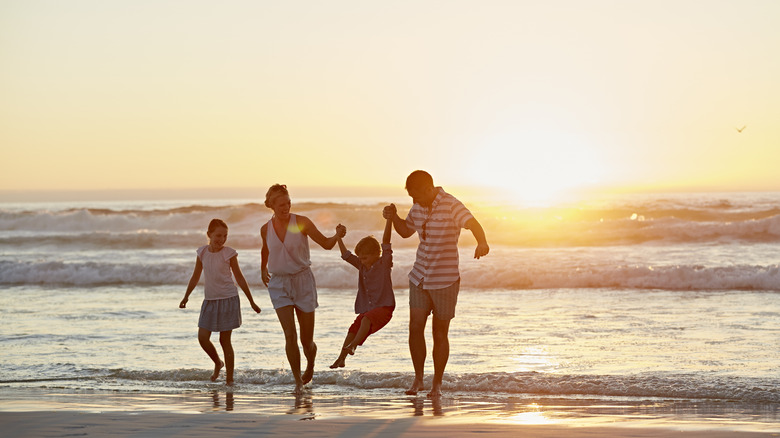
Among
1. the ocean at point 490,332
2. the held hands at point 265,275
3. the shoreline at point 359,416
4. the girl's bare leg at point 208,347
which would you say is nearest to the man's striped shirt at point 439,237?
the shoreline at point 359,416

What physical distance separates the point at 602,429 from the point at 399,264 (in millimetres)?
14676

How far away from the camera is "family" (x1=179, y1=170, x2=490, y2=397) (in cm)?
682

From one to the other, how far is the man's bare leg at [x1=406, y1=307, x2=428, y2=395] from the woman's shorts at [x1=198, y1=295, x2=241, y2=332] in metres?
1.87

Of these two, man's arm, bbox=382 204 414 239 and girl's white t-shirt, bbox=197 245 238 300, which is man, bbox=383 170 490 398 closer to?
man's arm, bbox=382 204 414 239

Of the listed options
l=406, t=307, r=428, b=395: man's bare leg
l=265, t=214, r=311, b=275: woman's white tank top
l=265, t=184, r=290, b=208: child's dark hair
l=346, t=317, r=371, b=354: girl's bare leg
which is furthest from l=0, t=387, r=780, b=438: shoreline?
l=265, t=184, r=290, b=208: child's dark hair

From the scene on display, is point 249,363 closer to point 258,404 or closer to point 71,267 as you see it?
point 258,404

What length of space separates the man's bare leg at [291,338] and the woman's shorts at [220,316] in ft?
2.38

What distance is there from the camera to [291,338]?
7477mm

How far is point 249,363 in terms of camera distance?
9047 mm

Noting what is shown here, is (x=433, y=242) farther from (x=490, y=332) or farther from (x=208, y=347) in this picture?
(x=490, y=332)

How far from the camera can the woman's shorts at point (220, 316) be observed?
8.05 meters

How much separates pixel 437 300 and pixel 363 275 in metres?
0.81

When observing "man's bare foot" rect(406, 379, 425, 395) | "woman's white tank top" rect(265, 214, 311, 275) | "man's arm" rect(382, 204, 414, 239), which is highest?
"man's arm" rect(382, 204, 414, 239)

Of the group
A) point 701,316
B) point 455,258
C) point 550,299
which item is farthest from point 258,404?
point 550,299
